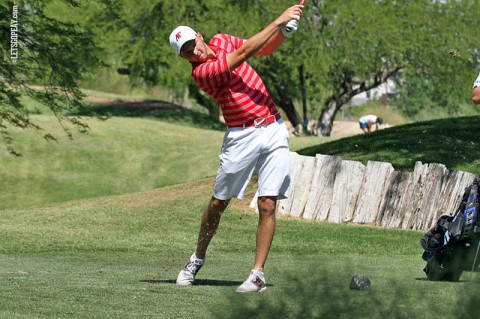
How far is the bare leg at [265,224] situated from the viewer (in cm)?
789

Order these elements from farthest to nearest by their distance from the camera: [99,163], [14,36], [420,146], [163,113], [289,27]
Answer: [163,113] → [99,163] → [420,146] → [14,36] → [289,27]

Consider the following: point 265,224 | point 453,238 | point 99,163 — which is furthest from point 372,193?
point 99,163

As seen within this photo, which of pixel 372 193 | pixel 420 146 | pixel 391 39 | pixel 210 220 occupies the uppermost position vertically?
pixel 391 39

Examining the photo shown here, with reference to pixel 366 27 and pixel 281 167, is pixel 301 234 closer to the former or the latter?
pixel 281 167

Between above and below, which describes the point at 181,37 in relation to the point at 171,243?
above

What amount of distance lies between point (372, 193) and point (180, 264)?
5.86 m

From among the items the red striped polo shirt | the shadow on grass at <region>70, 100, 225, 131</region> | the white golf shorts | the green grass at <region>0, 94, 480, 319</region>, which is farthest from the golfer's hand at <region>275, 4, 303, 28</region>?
the shadow on grass at <region>70, 100, 225, 131</region>

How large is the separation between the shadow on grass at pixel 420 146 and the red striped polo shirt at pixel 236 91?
35.4 ft

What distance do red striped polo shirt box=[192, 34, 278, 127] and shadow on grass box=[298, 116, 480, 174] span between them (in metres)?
10.8

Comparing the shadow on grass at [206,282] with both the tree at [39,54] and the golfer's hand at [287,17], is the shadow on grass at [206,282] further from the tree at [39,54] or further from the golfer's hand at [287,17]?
the tree at [39,54]

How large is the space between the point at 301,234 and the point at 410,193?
1.83m

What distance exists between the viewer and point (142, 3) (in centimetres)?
4588

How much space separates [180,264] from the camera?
11.5 meters

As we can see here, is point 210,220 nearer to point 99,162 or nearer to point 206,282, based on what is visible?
point 206,282
